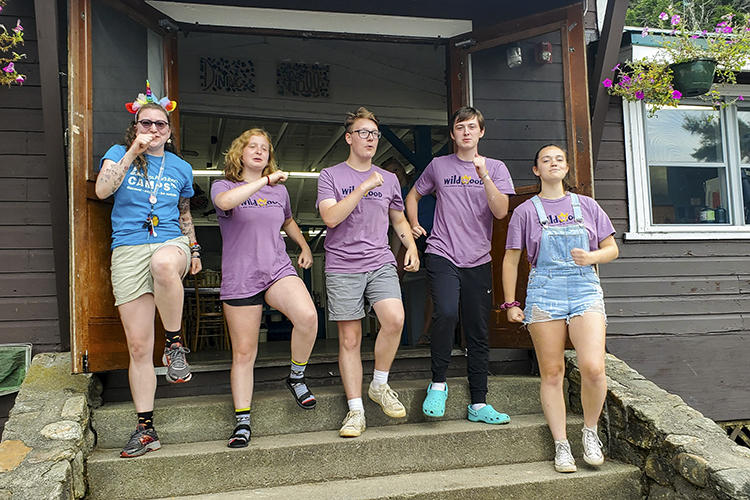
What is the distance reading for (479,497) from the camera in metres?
2.79

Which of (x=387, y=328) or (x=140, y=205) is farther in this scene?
(x=387, y=328)

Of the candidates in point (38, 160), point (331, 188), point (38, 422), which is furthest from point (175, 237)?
point (38, 160)

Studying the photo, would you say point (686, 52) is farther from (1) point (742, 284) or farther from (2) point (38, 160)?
(2) point (38, 160)

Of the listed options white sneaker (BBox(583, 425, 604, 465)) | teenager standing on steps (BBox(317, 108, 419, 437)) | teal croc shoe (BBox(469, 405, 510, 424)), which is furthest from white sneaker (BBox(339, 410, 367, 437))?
white sneaker (BBox(583, 425, 604, 465))

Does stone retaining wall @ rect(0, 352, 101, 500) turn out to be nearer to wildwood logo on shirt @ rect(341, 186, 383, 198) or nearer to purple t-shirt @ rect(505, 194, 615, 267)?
wildwood logo on shirt @ rect(341, 186, 383, 198)

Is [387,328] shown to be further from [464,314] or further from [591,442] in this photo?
[591,442]

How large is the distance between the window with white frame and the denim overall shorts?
2182mm

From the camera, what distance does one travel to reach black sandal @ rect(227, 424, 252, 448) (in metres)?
2.97

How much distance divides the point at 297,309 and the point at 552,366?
128 centimetres

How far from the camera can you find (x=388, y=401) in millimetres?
3186

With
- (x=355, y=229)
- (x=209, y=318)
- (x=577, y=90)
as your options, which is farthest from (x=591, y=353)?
(x=209, y=318)

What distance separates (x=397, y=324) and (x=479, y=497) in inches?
35.5

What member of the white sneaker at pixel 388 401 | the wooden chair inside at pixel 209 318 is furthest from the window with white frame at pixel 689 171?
the wooden chair inside at pixel 209 318

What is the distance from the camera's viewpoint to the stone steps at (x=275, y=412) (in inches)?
125
